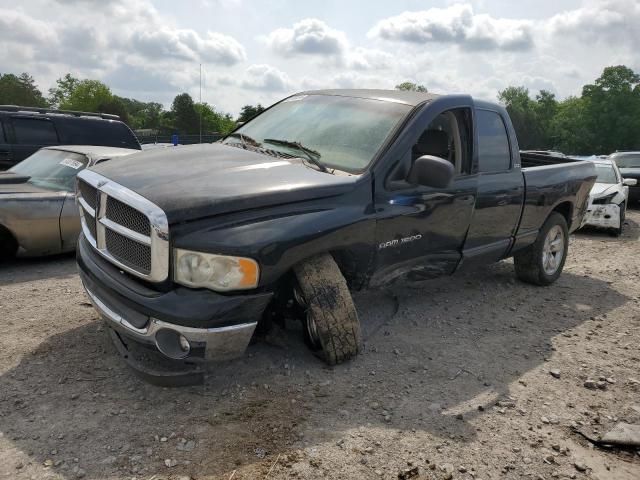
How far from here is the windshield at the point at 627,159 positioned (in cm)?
1408

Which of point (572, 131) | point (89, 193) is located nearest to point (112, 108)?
point (572, 131)

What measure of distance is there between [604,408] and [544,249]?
109 inches

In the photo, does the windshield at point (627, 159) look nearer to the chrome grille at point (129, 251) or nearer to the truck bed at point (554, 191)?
the truck bed at point (554, 191)

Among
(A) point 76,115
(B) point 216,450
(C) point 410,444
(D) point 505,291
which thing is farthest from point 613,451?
(A) point 76,115

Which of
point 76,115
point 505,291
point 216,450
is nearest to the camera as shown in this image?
point 216,450

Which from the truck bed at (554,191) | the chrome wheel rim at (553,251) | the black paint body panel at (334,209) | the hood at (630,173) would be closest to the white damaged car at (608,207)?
the truck bed at (554,191)

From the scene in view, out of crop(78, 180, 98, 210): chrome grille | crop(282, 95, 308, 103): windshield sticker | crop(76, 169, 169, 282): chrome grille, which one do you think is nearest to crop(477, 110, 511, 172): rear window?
crop(282, 95, 308, 103): windshield sticker

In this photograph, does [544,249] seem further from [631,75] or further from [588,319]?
[631,75]

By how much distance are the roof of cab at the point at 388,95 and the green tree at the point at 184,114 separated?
2604 inches

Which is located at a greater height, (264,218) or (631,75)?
(631,75)

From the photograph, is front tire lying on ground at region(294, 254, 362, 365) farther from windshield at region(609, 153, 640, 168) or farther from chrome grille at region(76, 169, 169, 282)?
windshield at region(609, 153, 640, 168)

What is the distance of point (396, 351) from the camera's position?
3.95 metres

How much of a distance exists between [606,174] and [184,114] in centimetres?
6363

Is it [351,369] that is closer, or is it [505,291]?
[351,369]
